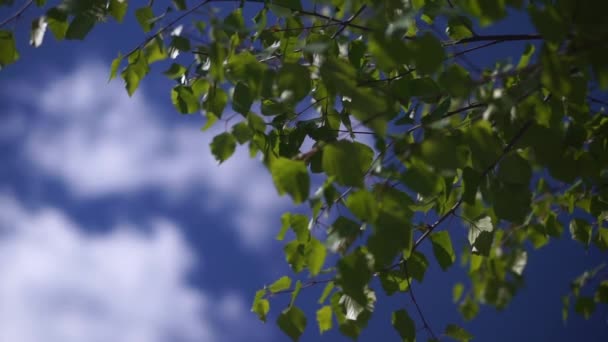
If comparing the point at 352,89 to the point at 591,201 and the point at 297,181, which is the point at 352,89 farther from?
the point at 591,201

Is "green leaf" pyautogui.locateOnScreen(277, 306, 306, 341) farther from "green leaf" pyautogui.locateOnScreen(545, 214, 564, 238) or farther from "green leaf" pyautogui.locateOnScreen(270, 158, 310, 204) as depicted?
"green leaf" pyautogui.locateOnScreen(545, 214, 564, 238)

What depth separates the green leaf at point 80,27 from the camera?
1.24 meters

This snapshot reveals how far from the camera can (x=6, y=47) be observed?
121 centimetres

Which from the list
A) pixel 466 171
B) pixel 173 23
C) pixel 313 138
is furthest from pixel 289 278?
pixel 173 23

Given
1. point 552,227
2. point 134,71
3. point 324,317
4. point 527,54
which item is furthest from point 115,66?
point 552,227

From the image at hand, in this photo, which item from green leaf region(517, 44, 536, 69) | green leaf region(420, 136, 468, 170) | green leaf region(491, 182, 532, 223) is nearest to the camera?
green leaf region(420, 136, 468, 170)

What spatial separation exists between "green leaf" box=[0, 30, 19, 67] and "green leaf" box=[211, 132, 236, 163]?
1.69 ft

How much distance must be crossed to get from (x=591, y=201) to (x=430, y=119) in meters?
0.79

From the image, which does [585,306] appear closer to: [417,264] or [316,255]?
[417,264]

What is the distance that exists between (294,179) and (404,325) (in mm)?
622

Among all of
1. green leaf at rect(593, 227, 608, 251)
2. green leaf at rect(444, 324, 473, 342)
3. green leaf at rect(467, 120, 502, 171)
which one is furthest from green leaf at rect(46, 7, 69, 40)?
green leaf at rect(593, 227, 608, 251)

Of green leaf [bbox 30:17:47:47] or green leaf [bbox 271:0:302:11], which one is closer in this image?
green leaf [bbox 30:17:47:47]

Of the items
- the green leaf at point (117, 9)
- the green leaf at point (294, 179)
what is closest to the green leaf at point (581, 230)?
the green leaf at point (294, 179)

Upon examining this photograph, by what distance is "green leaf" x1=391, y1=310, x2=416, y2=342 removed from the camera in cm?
133
